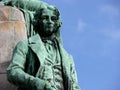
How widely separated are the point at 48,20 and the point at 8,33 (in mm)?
1018

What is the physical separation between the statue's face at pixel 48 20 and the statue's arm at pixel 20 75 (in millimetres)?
541

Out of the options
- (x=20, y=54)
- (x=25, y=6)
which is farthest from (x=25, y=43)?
(x=25, y=6)

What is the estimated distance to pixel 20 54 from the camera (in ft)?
34.5

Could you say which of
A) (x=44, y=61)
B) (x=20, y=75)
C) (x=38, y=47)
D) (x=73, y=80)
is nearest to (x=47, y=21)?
(x=38, y=47)

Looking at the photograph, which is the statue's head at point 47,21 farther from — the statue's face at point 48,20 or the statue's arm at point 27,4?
the statue's arm at point 27,4

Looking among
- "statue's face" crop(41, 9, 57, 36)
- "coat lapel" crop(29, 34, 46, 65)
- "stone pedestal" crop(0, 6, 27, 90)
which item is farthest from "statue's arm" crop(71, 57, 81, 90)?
"stone pedestal" crop(0, 6, 27, 90)

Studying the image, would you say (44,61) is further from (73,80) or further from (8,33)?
(8,33)

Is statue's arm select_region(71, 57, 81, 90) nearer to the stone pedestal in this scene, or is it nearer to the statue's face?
the statue's face

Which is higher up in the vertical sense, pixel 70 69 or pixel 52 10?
pixel 52 10

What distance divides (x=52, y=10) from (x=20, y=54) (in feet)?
2.89

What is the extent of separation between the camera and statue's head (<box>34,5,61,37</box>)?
422 inches

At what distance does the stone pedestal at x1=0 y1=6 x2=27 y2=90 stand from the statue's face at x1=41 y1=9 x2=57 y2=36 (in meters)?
0.79

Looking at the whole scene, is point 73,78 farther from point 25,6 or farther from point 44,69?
point 25,6

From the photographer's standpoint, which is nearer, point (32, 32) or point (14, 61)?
point (14, 61)
